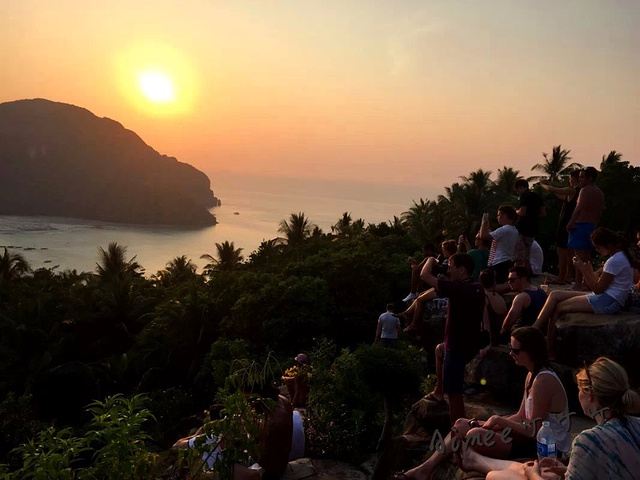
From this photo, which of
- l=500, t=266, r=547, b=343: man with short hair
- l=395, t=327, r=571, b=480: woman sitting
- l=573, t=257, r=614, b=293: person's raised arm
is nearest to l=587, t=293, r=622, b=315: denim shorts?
l=573, t=257, r=614, b=293: person's raised arm

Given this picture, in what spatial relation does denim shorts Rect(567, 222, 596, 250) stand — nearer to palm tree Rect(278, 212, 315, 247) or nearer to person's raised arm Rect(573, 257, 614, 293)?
person's raised arm Rect(573, 257, 614, 293)

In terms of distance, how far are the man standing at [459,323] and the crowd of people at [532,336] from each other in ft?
0.04

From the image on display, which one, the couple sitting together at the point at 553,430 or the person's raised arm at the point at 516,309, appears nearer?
the couple sitting together at the point at 553,430

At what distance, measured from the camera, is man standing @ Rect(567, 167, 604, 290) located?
312 inches

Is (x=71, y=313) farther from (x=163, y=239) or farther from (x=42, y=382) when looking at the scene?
(x=163, y=239)

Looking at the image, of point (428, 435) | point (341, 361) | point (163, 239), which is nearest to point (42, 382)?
point (341, 361)

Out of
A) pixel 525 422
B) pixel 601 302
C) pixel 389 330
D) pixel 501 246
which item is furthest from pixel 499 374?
pixel 389 330

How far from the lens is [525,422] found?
4.24 meters

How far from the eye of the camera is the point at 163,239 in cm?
18562

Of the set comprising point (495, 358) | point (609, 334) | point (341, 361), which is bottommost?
point (341, 361)

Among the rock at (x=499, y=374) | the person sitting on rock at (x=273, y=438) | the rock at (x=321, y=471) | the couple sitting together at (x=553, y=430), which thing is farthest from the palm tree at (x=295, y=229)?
the couple sitting together at (x=553, y=430)

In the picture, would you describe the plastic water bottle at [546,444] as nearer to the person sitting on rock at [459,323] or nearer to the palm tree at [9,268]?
the person sitting on rock at [459,323]

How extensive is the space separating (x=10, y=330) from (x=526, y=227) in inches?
1155

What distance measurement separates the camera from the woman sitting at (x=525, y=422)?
402 centimetres
